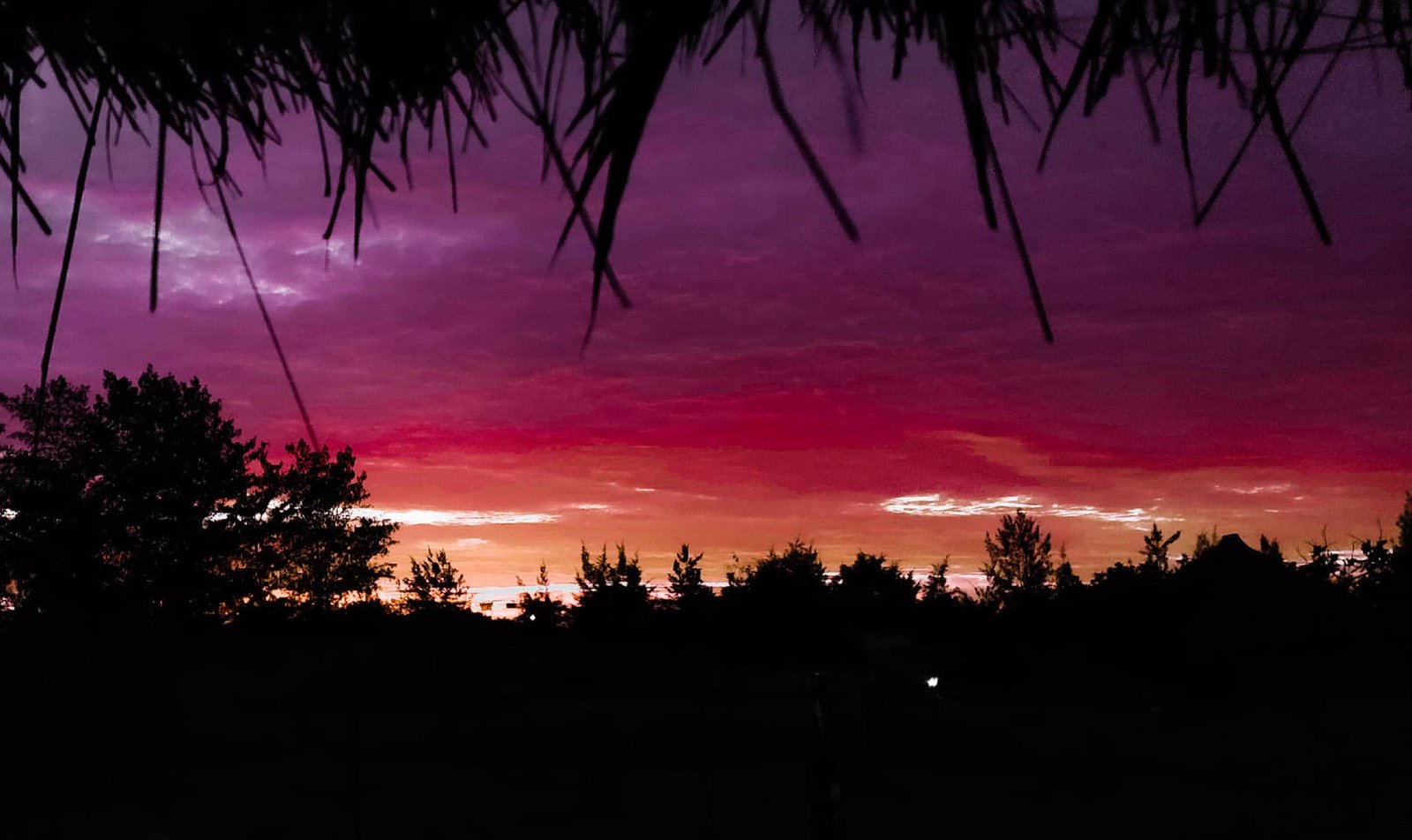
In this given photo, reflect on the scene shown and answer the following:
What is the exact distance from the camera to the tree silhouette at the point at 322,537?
42.5m

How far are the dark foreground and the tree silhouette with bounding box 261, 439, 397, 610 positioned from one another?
57.1 ft

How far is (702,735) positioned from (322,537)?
28979mm

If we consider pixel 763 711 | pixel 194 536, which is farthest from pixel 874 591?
pixel 194 536

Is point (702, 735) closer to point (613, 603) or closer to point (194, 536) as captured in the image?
point (613, 603)

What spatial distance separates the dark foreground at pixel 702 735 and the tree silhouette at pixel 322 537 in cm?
1740

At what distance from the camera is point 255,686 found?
23172 millimetres

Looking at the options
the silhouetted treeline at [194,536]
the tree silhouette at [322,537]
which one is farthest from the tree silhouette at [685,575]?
the tree silhouette at [322,537]

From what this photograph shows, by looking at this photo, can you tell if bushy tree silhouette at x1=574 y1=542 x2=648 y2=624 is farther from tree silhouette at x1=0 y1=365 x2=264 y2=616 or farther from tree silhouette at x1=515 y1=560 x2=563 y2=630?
tree silhouette at x1=0 y1=365 x2=264 y2=616

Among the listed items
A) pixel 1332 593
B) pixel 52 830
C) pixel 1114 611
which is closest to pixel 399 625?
pixel 52 830

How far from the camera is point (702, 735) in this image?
2062 centimetres

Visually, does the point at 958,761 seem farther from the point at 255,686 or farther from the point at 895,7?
the point at 895,7

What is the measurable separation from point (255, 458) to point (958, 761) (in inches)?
1278

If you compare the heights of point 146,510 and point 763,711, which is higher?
point 146,510

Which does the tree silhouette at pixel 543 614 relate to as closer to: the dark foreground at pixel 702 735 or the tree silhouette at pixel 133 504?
the dark foreground at pixel 702 735
